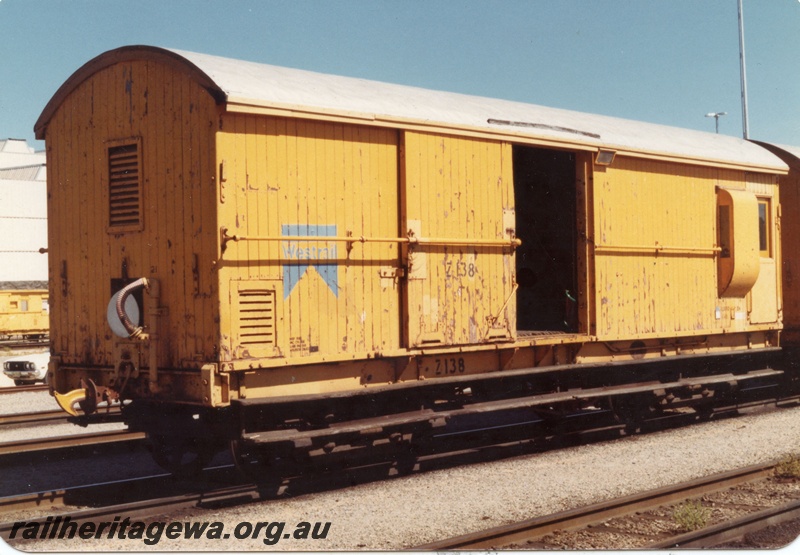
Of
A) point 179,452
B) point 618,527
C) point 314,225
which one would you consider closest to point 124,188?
point 314,225

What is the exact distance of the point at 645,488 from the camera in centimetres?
828

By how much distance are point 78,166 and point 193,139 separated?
5.98ft

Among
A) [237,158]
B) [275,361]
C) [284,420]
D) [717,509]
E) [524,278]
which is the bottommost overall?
[717,509]

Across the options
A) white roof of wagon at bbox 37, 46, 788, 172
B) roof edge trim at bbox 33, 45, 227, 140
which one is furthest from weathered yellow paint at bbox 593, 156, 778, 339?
roof edge trim at bbox 33, 45, 227, 140

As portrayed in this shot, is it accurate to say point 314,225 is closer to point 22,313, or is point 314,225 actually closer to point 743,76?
point 743,76

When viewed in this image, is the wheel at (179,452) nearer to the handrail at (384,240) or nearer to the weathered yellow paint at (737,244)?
the handrail at (384,240)

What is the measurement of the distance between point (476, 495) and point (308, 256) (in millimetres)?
2755

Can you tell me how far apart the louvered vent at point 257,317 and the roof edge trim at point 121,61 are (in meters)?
1.72

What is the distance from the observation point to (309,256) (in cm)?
799

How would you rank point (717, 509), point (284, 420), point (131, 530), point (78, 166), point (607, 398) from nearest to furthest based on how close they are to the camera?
1. point (131, 530)
2. point (717, 509)
3. point (284, 420)
4. point (78, 166)
5. point (607, 398)

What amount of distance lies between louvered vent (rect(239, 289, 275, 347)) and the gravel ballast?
5.01 feet

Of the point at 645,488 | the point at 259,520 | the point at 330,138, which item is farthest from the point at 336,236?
the point at 645,488

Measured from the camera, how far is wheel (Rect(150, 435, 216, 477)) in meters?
8.46

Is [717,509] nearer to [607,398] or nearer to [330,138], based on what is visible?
[607,398]
